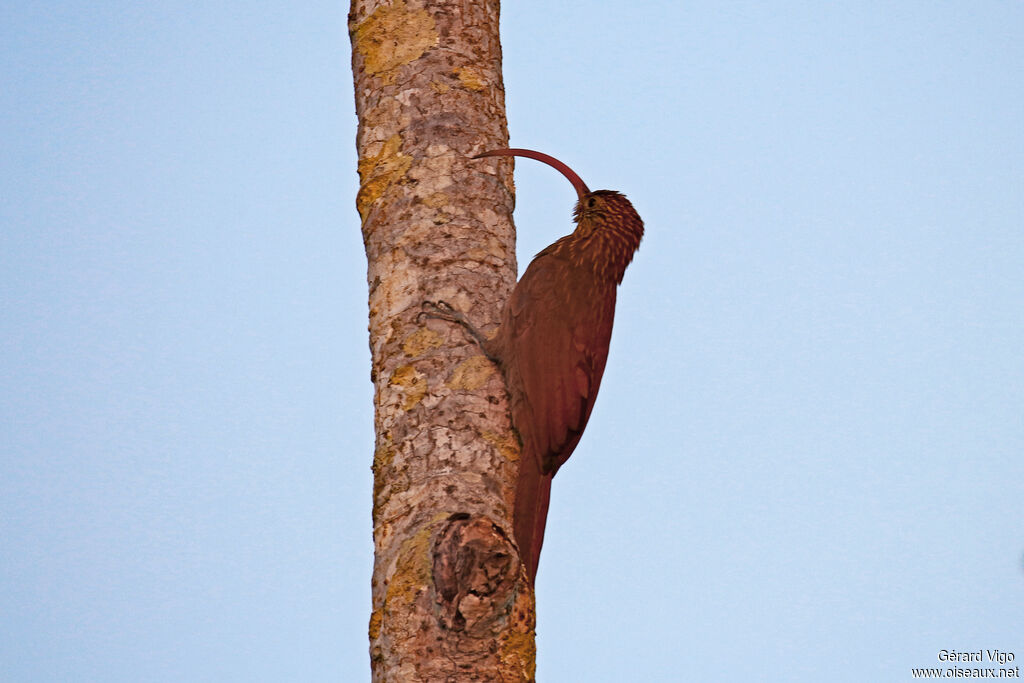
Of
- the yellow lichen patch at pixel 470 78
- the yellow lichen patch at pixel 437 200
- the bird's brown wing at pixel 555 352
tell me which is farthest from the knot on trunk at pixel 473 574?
the yellow lichen patch at pixel 470 78

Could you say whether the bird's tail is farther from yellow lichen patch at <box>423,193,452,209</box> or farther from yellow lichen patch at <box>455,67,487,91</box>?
yellow lichen patch at <box>455,67,487,91</box>

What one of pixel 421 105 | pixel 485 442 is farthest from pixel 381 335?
pixel 421 105

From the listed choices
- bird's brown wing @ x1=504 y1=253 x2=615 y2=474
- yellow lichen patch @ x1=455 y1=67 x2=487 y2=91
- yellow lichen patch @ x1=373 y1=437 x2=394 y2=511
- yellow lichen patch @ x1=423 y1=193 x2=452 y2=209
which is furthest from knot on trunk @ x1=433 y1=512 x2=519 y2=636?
yellow lichen patch @ x1=455 y1=67 x2=487 y2=91

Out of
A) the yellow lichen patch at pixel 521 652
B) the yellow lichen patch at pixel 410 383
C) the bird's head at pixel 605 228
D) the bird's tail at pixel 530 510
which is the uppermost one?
the bird's head at pixel 605 228

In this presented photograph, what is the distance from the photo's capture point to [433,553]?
2193mm

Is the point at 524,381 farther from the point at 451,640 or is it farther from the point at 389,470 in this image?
the point at 451,640

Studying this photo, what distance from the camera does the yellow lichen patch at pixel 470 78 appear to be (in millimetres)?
A: 3125

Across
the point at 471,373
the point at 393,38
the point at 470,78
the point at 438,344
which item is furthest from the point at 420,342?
the point at 393,38

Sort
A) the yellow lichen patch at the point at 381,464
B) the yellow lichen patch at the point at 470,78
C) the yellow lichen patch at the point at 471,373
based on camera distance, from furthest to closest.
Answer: the yellow lichen patch at the point at 470,78 → the yellow lichen patch at the point at 471,373 → the yellow lichen patch at the point at 381,464

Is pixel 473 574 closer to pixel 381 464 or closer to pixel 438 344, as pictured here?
pixel 381 464

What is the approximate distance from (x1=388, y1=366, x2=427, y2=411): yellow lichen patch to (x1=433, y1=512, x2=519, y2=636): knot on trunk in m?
0.53

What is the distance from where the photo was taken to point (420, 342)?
8.98 ft

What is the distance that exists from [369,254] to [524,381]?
58cm

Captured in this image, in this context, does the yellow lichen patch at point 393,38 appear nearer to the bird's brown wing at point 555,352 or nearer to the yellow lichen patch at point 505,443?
the bird's brown wing at point 555,352
